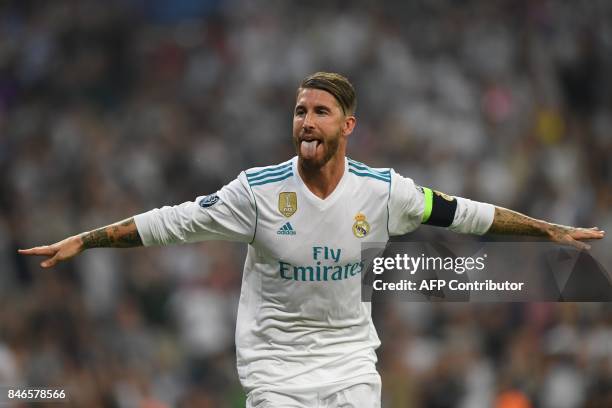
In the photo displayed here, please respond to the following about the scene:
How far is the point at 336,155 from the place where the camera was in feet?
20.5

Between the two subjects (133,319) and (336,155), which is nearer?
(336,155)

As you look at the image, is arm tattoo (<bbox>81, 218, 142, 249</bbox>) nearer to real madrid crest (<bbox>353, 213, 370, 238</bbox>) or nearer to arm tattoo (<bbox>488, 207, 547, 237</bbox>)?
real madrid crest (<bbox>353, 213, 370, 238</bbox>)

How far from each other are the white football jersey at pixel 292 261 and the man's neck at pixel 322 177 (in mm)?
33

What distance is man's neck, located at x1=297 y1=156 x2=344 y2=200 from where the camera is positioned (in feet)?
20.4

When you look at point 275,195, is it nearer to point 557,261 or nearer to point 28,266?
point 557,261

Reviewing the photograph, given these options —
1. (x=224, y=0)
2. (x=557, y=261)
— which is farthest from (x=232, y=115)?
(x=557, y=261)

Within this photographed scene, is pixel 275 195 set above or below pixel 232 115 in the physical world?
below

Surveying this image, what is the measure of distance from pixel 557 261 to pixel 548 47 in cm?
859

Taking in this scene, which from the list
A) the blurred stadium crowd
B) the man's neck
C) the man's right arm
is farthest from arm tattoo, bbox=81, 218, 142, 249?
the blurred stadium crowd

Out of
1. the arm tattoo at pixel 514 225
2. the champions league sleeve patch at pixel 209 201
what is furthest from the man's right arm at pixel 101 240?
the arm tattoo at pixel 514 225

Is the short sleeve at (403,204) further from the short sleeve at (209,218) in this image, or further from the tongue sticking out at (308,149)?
the short sleeve at (209,218)

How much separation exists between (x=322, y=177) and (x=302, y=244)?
1.24ft

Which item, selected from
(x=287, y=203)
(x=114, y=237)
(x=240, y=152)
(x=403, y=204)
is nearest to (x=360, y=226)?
(x=403, y=204)

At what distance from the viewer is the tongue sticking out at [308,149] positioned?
20.1 feet
